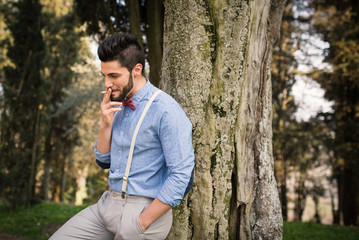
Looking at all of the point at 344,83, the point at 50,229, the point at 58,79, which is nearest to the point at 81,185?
the point at 58,79

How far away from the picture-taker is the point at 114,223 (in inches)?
82.9

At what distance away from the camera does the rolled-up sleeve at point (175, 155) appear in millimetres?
1912

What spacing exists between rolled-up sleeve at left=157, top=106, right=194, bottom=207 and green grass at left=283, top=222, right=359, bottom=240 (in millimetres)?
4572

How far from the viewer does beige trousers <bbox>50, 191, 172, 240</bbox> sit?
6.54 feet

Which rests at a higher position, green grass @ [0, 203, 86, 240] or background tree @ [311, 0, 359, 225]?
background tree @ [311, 0, 359, 225]

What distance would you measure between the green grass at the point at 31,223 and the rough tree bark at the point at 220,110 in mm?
5163

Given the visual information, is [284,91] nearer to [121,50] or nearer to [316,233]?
[316,233]

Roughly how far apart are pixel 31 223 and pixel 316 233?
713 centimetres

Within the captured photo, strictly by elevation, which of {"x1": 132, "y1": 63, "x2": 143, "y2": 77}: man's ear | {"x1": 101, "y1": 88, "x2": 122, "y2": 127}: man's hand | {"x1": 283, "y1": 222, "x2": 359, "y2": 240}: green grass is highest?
{"x1": 132, "y1": 63, "x2": 143, "y2": 77}: man's ear

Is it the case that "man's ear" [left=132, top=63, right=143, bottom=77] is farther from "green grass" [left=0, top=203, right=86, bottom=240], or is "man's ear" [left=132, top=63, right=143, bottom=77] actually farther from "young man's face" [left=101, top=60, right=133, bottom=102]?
"green grass" [left=0, top=203, right=86, bottom=240]

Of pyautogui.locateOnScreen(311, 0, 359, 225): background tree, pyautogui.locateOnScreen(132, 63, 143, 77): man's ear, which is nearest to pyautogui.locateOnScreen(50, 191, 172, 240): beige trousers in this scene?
pyautogui.locateOnScreen(132, 63, 143, 77): man's ear

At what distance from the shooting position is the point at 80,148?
1859 centimetres

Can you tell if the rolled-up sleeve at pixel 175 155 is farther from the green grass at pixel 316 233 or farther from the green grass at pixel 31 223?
the green grass at pixel 31 223

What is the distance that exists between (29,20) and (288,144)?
1063cm
